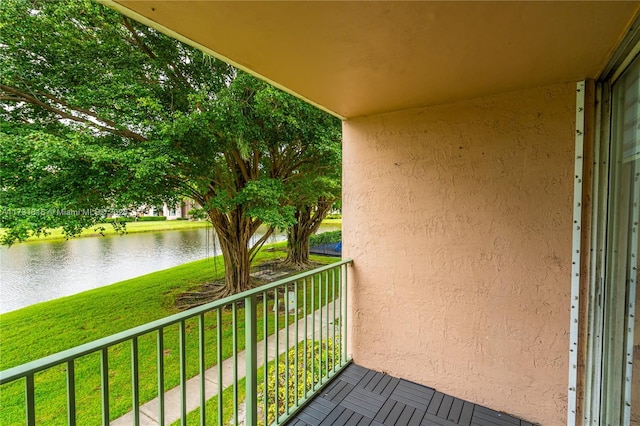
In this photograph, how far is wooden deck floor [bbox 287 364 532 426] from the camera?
6.25 ft

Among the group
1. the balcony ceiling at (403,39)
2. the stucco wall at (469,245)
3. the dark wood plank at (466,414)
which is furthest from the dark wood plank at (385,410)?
the balcony ceiling at (403,39)

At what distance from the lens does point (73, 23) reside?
4.47 meters

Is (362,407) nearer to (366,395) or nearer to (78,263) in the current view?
(366,395)


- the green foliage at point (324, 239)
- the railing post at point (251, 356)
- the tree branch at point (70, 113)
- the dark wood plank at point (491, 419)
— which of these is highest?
the tree branch at point (70, 113)

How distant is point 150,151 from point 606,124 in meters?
4.91

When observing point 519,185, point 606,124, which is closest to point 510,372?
point 519,185

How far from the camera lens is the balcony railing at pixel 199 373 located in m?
1.04

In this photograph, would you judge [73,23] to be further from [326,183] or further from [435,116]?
[435,116]

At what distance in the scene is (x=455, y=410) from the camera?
6.60 ft

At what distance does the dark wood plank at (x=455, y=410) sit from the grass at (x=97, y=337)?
8.60ft

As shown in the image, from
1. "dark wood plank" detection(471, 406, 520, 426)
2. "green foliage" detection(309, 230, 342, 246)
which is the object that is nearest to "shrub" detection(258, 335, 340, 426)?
"dark wood plank" detection(471, 406, 520, 426)

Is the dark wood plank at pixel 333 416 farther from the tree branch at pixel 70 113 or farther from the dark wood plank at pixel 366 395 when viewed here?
the tree branch at pixel 70 113

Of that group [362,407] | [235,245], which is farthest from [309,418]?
[235,245]

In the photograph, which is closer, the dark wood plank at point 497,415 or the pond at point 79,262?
the dark wood plank at point 497,415
